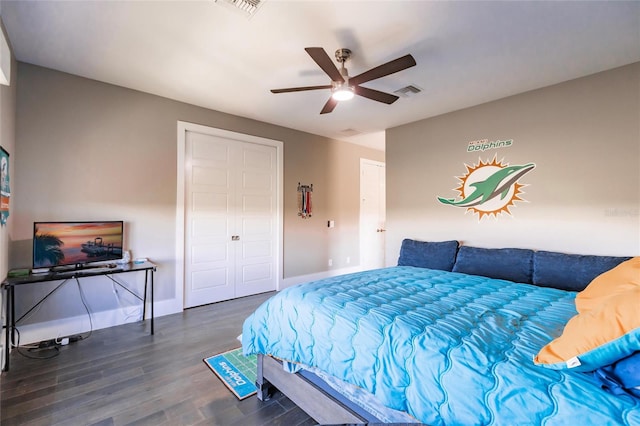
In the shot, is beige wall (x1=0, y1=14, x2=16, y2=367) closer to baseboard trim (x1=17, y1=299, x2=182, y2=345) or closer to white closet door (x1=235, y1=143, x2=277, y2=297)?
baseboard trim (x1=17, y1=299, x2=182, y2=345)

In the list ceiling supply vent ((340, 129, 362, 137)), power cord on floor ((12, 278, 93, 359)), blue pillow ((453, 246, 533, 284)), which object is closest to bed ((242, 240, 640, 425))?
blue pillow ((453, 246, 533, 284))

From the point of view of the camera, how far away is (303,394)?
1.70 m

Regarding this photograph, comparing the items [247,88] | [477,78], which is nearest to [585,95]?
[477,78]

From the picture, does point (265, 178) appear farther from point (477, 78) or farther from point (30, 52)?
point (477, 78)

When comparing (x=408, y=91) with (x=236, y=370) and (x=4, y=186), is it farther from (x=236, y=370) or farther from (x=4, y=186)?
(x=4, y=186)

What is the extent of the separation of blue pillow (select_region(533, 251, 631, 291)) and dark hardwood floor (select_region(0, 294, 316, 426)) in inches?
101

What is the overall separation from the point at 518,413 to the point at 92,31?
3.48m

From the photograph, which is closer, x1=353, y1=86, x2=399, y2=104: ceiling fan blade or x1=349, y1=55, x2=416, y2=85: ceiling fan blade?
x1=349, y1=55, x2=416, y2=85: ceiling fan blade

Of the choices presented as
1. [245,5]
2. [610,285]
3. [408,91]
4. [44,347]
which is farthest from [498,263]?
[44,347]

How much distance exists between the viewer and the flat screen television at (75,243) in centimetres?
259

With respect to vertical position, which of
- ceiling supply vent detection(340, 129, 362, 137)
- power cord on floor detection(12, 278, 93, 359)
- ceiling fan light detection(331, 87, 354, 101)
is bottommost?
power cord on floor detection(12, 278, 93, 359)

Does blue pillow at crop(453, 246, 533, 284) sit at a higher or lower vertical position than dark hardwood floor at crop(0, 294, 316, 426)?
higher

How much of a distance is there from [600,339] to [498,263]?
2330 millimetres

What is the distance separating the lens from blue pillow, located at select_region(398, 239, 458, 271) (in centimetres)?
356
